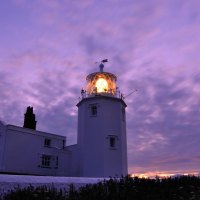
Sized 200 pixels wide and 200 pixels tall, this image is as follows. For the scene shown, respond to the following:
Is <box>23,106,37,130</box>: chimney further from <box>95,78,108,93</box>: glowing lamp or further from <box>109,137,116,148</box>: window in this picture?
<box>109,137,116,148</box>: window

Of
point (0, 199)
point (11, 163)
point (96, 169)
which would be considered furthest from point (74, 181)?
point (11, 163)

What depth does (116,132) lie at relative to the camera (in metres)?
28.2

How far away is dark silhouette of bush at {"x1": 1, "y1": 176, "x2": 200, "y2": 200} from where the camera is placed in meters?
9.92

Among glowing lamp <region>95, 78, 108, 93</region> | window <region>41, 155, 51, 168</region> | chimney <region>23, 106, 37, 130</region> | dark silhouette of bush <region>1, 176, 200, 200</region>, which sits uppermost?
glowing lamp <region>95, 78, 108, 93</region>

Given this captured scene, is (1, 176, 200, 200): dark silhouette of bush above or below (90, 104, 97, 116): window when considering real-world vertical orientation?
below

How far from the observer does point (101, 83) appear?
30344 millimetres

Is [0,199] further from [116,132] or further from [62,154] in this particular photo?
[62,154]

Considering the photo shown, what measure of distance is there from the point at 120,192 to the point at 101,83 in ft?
65.8

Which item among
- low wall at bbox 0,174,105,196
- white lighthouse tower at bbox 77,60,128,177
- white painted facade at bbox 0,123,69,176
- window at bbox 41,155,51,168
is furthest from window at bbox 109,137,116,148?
low wall at bbox 0,174,105,196

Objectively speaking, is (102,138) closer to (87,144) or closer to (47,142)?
(87,144)

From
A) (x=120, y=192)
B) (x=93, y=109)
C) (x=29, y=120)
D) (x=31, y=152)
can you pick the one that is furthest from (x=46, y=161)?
(x=120, y=192)

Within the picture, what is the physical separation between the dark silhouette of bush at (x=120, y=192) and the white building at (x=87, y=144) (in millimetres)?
13344

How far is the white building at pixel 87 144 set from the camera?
2728cm

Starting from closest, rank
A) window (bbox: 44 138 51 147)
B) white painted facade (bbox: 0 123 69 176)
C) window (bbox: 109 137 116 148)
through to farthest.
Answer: white painted facade (bbox: 0 123 69 176), window (bbox: 109 137 116 148), window (bbox: 44 138 51 147)
